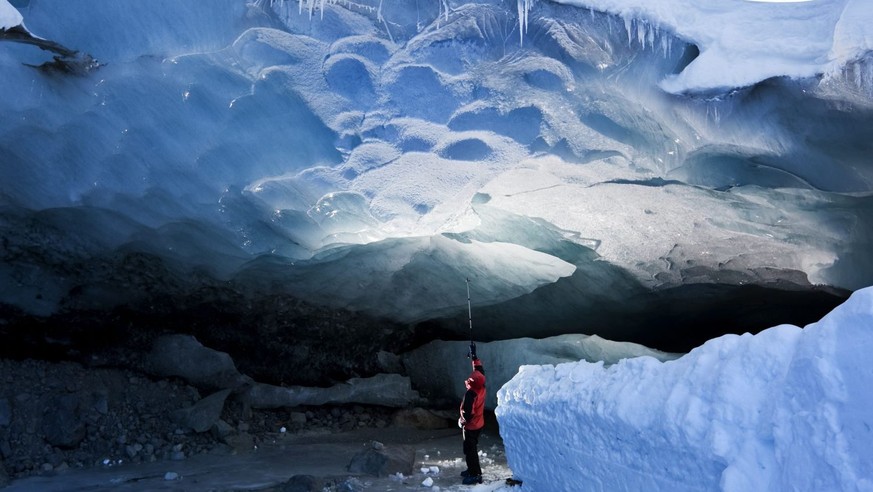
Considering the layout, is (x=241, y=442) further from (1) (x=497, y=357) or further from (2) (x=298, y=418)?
(1) (x=497, y=357)

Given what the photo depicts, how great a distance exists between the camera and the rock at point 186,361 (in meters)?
9.02

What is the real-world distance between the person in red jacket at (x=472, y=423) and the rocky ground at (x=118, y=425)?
818 mm

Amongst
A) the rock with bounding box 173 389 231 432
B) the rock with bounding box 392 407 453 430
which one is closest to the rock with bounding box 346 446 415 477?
the rock with bounding box 173 389 231 432

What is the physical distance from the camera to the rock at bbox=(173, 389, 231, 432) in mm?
8359

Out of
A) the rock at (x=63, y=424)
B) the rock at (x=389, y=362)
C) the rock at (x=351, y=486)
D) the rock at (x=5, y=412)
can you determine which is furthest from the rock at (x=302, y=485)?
the rock at (x=389, y=362)

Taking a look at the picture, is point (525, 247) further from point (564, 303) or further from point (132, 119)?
point (132, 119)

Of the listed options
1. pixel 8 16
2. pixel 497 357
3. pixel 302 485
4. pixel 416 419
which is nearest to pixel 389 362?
pixel 416 419

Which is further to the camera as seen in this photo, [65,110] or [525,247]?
[525,247]

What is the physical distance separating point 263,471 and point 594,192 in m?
4.40

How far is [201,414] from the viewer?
330 inches

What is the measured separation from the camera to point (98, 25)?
496 cm

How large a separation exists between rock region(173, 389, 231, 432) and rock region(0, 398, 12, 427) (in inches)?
68.9

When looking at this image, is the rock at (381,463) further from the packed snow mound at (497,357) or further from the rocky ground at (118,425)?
the packed snow mound at (497,357)

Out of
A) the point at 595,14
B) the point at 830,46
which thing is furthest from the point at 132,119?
the point at 830,46
